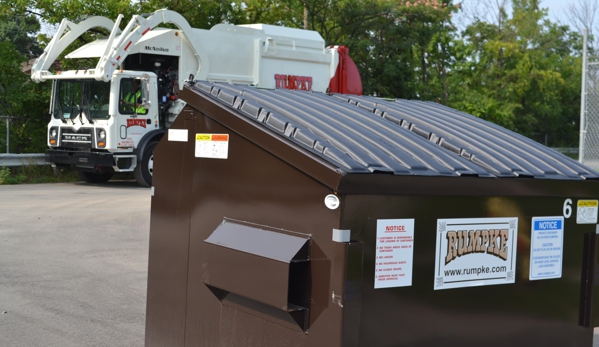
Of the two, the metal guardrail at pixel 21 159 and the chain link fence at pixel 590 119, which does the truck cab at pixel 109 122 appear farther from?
the chain link fence at pixel 590 119

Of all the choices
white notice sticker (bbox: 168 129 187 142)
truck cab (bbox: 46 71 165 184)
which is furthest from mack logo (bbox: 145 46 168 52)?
white notice sticker (bbox: 168 129 187 142)

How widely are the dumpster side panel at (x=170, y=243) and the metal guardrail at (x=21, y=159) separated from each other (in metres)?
13.5

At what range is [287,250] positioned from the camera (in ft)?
10.8

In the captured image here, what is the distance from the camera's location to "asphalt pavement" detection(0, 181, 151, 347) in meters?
5.48

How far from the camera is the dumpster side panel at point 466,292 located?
3.25 meters

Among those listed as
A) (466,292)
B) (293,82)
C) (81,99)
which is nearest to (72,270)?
(466,292)

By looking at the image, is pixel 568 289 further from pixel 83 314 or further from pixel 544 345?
pixel 83 314

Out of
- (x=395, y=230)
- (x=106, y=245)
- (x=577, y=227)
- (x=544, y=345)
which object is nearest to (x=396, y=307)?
(x=395, y=230)

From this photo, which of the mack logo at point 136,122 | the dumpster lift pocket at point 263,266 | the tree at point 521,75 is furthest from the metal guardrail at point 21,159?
the tree at point 521,75

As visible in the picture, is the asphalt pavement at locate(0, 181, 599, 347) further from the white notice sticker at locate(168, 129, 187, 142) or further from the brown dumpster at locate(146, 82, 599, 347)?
the white notice sticker at locate(168, 129, 187, 142)

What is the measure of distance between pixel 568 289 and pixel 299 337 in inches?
69.5

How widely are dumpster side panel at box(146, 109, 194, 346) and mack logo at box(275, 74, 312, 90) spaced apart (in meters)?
13.2

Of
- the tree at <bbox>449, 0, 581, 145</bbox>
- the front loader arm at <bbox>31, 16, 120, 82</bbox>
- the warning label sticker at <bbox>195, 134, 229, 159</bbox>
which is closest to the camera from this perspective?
the warning label sticker at <bbox>195, 134, 229, 159</bbox>

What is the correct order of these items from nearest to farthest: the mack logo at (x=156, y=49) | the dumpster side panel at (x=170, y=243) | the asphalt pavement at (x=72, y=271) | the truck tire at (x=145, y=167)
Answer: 1. the dumpster side panel at (x=170, y=243)
2. the asphalt pavement at (x=72, y=271)
3. the truck tire at (x=145, y=167)
4. the mack logo at (x=156, y=49)
